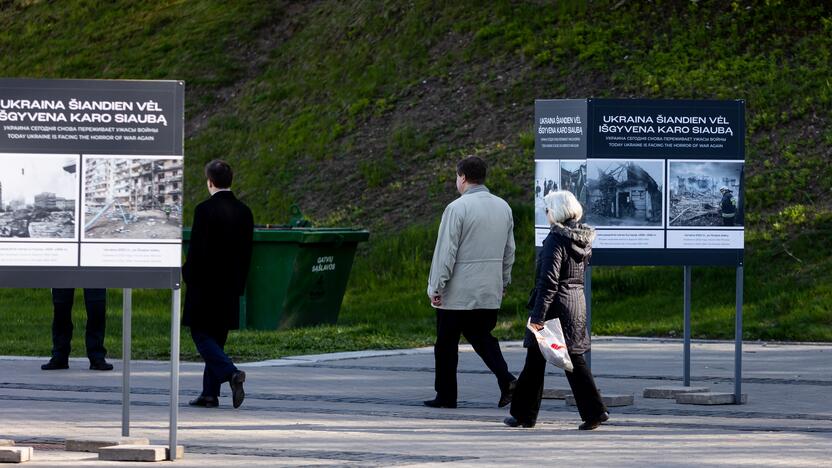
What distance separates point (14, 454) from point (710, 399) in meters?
5.43

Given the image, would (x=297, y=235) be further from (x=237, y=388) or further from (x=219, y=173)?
(x=237, y=388)

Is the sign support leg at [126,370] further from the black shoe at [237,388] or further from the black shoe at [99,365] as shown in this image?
the black shoe at [99,365]

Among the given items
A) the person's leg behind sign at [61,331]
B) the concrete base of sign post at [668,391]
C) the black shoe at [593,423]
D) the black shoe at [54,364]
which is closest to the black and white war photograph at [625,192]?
the concrete base of sign post at [668,391]

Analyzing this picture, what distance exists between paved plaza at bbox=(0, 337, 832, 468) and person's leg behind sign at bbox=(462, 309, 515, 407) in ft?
0.96

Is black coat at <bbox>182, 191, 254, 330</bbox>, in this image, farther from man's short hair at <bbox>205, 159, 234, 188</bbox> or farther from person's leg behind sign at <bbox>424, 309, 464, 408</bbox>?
person's leg behind sign at <bbox>424, 309, 464, 408</bbox>

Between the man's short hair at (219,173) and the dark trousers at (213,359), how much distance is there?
3.45 feet

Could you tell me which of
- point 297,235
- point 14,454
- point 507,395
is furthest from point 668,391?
point 297,235

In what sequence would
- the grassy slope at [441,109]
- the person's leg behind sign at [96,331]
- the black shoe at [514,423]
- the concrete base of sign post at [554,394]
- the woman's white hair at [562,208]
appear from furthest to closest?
the grassy slope at [441,109] → the person's leg behind sign at [96,331] → the concrete base of sign post at [554,394] → the black shoe at [514,423] → the woman's white hair at [562,208]

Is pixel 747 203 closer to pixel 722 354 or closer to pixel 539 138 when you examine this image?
pixel 722 354

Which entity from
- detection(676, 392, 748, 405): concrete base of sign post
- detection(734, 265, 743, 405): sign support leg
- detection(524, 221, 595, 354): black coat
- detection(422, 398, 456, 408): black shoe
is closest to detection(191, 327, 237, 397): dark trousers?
detection(422, 398, 456, 408): black shoe

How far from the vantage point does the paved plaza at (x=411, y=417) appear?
9117 mm

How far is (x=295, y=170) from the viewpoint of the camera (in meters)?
27.8

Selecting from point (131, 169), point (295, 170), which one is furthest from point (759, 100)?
point (131, 169)

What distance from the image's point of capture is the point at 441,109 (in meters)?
27.2
